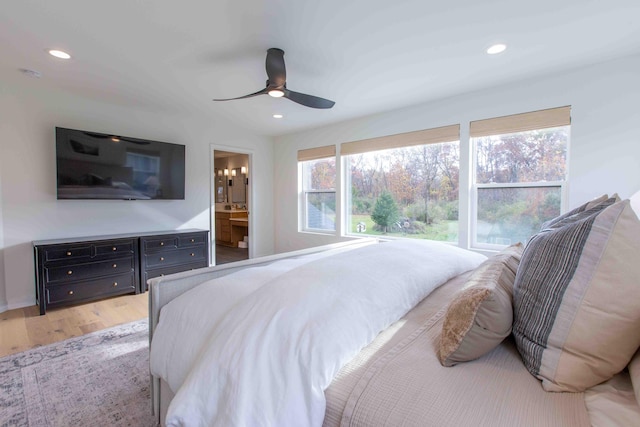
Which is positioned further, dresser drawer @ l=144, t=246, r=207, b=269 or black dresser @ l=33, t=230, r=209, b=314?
dresser drawer @ l=144, t=246, r=207, b=269

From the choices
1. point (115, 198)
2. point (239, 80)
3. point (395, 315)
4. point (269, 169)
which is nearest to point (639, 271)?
point (395, 315)

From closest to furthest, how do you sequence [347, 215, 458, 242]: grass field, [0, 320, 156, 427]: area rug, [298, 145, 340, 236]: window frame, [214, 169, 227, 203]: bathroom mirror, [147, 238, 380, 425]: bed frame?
[147, 238, 380, 425]: bed frame → [0, 320, 156, 427]: area rug → [347, 215, 458, 242]: grass field → [298, 145, 340, 236]: window frame → [214, 169, 227, 203]: bathroom mirror

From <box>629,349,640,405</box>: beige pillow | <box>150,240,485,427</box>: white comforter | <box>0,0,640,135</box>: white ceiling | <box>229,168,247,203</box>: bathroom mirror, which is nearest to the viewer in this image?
<box>629,349,640,405</box>: beige pillow

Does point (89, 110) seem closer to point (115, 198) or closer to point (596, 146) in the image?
point (115, 198)

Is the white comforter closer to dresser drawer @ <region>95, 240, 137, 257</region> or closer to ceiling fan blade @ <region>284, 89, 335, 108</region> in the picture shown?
ceiling fan blade @ <region>284, 89, 335, 108</region>

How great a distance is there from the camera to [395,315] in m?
1.16

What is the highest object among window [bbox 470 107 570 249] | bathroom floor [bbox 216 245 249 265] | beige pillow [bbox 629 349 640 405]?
window [bbox 470 107 570 249]

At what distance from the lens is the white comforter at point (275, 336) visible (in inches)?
33.7

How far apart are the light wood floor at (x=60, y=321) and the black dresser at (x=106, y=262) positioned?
105 mm

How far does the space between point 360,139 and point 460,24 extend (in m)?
2.33

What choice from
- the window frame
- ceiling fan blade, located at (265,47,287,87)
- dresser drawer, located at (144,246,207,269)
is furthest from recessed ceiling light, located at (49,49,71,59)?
the window frame

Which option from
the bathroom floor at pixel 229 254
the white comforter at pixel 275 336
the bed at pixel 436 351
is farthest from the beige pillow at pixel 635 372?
the bathroom floor at pixel 229 254

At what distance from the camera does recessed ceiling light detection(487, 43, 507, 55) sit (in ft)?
7.64

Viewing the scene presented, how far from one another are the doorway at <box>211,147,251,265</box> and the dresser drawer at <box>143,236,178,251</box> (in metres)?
2.91
